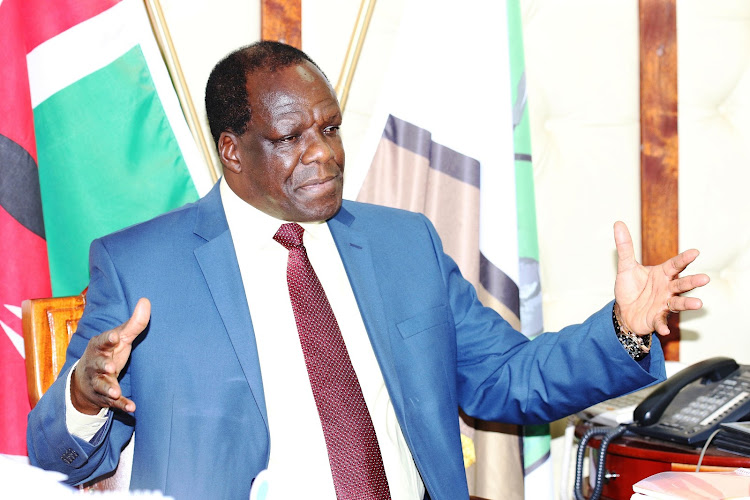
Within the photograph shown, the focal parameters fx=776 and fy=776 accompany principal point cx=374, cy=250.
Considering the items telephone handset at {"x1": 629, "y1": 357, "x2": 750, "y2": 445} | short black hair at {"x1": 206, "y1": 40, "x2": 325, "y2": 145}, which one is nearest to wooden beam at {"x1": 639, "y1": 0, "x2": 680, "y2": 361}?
telephone handset at {"x1": 629, "y1": 357, "x2": 750, "y2": 445}

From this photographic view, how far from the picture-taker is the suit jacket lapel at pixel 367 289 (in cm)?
176

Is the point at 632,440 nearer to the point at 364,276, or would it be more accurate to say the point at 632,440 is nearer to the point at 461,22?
the point at 364,276

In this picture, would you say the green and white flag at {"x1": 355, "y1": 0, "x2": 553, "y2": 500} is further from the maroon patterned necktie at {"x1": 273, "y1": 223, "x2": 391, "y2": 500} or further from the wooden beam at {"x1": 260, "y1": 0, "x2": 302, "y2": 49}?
the maroon patterned necktie at {"x1": 273, "y1": 223, "x2": 391, "y2": 500}

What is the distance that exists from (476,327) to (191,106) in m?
1.03

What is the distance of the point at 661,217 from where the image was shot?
8.22 feet

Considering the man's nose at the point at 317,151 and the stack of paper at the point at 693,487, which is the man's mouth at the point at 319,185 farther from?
the stack of paper at the point at 693,487

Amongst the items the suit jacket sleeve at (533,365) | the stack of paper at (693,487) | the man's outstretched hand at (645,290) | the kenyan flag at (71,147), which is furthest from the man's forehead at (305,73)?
the stack of paper at (693,487)

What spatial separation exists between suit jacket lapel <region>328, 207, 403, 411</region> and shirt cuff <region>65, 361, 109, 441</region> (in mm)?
600

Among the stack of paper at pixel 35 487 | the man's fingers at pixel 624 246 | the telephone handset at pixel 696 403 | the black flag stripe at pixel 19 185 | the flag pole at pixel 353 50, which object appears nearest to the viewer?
the stack of paper at pixel 35 487

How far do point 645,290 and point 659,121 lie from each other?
1086 millimetres

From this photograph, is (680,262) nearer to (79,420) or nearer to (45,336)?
(79,420)

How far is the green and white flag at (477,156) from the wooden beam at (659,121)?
1.49ft

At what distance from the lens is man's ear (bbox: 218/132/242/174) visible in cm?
185

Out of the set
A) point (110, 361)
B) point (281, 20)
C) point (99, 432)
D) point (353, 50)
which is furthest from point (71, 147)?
point (110, 361)
